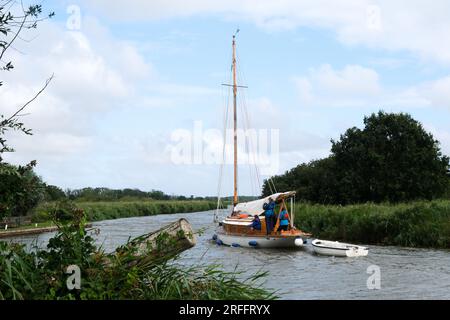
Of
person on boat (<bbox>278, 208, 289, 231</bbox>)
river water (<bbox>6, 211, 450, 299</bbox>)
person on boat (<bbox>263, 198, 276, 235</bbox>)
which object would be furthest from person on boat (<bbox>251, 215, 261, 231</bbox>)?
river water (<bbox>6, 211, 450, 299</bbox>)

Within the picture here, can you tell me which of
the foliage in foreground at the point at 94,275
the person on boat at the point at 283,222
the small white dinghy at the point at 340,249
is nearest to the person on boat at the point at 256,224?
the person on boat at the point at 283,222

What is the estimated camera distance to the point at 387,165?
201ft

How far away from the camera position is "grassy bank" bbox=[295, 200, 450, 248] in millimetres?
30859

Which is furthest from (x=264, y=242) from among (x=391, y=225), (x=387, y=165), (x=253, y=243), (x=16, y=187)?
(x=387, y=165)

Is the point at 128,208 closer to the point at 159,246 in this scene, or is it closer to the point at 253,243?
the point at 253,243

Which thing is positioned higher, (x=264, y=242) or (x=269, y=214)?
(x=269, y=214)

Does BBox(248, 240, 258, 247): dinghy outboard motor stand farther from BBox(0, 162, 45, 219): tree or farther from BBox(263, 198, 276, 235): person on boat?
BBox(0, 162, 45, 219): tree

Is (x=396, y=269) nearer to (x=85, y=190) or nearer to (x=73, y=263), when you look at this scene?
(x=73, y=263)

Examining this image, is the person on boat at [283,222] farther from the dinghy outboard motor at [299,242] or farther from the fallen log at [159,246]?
the fallen log at [159,246]

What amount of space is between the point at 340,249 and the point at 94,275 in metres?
21.7

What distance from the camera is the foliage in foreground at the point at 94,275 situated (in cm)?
770

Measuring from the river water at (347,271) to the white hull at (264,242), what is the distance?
130 centimetres

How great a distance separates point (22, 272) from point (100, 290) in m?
1.16
